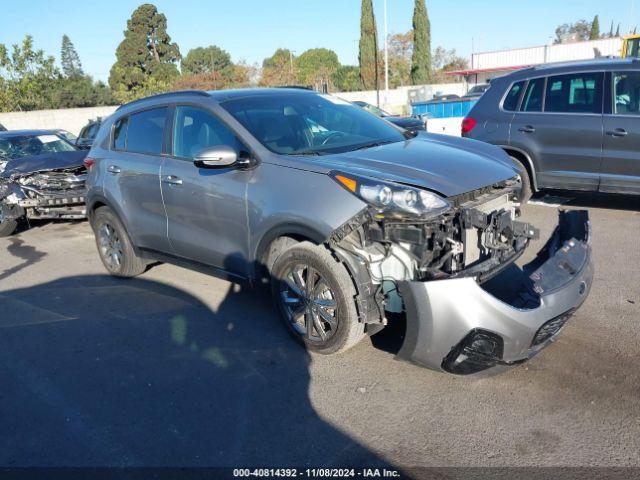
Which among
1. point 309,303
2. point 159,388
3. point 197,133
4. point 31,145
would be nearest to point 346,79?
point 31,145

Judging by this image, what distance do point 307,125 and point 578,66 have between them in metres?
4.37

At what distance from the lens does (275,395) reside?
353 centimetres

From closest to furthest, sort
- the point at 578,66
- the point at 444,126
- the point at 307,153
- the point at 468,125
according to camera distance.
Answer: the point at 307,153, the point at 578,66, the point at 468,125, the point at 444,126

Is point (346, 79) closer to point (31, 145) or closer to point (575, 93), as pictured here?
point (31, 145)

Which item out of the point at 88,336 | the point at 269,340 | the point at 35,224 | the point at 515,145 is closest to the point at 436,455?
the point at 269,340

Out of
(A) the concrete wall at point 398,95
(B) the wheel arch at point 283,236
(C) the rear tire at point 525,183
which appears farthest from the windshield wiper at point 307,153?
(A) the concrete wall at point 398,95

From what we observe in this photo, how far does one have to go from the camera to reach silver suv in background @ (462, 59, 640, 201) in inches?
267

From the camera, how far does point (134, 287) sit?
229 inches

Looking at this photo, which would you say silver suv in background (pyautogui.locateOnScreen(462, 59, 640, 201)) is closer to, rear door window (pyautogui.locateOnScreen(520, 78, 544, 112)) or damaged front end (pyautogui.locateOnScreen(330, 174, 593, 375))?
rear door window (pyautogui.locateOnScreen(520, 78, 544, 112))

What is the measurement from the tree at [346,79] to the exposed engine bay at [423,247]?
58080mm

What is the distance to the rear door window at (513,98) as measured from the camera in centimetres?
760

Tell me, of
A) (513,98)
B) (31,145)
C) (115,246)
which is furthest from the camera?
(31,145)

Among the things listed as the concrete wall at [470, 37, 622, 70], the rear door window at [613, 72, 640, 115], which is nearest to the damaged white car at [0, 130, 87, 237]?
the rear door window at [613, 72, 640, 115]

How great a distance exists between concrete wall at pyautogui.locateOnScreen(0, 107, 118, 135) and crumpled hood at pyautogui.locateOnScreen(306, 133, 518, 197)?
30305mm
